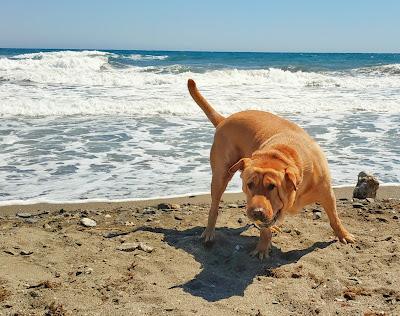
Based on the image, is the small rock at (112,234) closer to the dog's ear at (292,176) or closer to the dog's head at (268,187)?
the dog's head at (268,187)

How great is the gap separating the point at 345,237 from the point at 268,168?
164 centimetres

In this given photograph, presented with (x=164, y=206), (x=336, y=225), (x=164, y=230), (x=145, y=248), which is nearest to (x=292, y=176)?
(x=336, y=225)

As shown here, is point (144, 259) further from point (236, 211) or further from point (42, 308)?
point (236, 211)

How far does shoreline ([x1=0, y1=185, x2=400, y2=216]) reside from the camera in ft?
19.3

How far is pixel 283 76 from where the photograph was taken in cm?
2647

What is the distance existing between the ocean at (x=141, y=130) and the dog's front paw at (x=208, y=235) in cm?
191

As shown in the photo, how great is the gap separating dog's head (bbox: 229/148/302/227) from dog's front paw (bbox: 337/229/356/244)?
51.4 inches

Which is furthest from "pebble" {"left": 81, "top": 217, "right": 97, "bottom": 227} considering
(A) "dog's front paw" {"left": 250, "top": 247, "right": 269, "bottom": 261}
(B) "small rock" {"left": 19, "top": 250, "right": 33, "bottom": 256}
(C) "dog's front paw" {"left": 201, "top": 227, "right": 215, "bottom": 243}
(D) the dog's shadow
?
(A) "dog's front paw" {"left": 250, "top": 247, "right": 269, "bottom": 261}

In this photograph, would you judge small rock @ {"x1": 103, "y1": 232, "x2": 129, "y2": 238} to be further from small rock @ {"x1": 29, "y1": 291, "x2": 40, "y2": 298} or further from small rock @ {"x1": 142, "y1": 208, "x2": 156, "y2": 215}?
small rock @ {"x1": 29, "y1": 291, "x2": 40, "y2": 298}

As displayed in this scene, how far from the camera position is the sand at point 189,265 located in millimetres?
3264

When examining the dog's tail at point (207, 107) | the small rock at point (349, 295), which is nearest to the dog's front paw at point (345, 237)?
the small rock at point (349, 295)

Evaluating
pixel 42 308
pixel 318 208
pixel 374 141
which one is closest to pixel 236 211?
pixel 318 208

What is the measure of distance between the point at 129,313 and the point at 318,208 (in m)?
3.05

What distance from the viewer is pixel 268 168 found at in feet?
10.8
